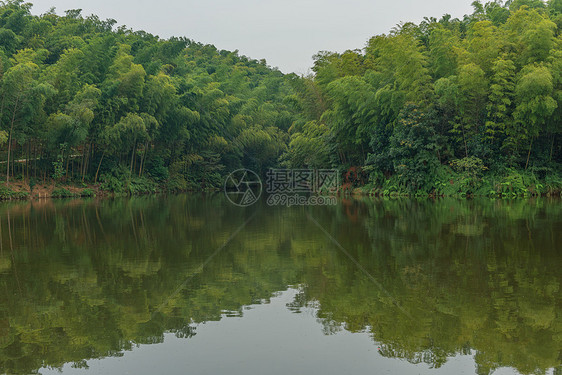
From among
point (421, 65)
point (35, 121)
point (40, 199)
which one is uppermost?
point (421, 65)

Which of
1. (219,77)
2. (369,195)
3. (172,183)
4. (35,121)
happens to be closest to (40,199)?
(35,121)

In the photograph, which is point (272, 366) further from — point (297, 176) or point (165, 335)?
point (297, 176)

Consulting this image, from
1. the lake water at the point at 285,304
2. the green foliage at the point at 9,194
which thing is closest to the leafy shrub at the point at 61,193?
the green foliage at the point at 9,194

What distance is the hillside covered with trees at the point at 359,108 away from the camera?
2164 cm

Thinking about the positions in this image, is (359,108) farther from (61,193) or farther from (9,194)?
(9,194)

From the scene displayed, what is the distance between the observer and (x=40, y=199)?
79.0 feet

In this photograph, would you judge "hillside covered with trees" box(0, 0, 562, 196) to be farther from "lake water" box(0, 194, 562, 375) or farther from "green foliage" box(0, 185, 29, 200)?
"lake water" box(0, 194, 562, 375)

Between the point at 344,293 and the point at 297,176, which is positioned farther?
the point at 297,176

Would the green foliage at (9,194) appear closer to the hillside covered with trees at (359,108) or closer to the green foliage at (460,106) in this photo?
the hillside covered with trees at (359,108)

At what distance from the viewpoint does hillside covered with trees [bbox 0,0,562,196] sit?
2164 centimetres

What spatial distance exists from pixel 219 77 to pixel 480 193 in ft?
83.9

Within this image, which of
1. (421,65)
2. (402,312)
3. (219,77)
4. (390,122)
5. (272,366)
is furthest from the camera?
(219,77)

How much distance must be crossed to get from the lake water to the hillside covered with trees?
43.8ft

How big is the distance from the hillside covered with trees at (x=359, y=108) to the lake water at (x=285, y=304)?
1335cm
